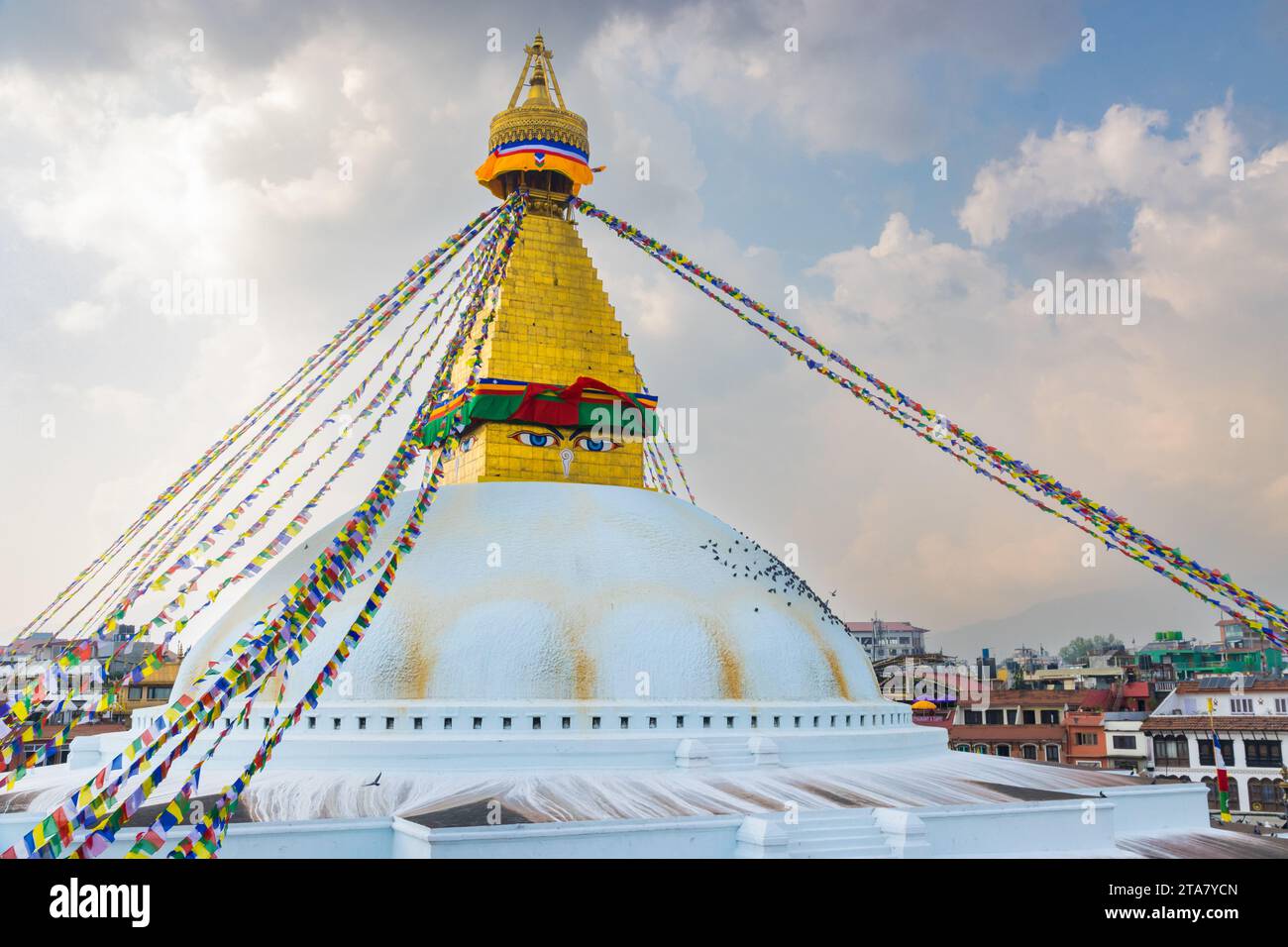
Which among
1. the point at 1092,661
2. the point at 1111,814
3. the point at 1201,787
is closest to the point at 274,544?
the point at 1111,814

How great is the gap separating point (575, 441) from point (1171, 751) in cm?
2097

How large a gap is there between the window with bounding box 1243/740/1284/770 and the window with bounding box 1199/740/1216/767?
761mm

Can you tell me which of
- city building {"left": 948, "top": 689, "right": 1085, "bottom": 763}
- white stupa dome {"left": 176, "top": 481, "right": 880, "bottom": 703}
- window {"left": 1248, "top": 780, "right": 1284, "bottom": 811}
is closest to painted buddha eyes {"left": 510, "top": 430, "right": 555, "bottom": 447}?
white stupa dome {"left": 176, "top": 481, "right": 880, "bottom": 703}

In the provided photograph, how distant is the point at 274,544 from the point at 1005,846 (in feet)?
24.7

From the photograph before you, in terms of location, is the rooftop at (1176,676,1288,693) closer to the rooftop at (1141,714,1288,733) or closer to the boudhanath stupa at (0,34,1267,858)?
the rooftop at (1141,714,1288,733)

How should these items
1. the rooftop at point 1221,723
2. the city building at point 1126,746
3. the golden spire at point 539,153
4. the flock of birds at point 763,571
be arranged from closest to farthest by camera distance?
1. the flock of birds at point 763,571
2. the golden spire at point 539,153
3. the rooftop at point 1221,723
4. the city building at point 1126,746

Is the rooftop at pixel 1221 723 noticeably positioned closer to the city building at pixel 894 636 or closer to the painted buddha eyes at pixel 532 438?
the painted buddha eyes at pixel 532 438

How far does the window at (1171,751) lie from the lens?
28.7 meters

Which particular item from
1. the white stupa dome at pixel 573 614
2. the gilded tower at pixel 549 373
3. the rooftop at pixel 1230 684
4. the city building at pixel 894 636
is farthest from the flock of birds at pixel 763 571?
the city building at pixel 894 636

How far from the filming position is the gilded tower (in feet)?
50.1

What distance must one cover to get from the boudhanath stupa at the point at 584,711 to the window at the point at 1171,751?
56.3ft

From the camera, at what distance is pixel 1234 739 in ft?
92.5

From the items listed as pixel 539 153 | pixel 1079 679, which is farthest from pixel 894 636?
pixel 539 153
